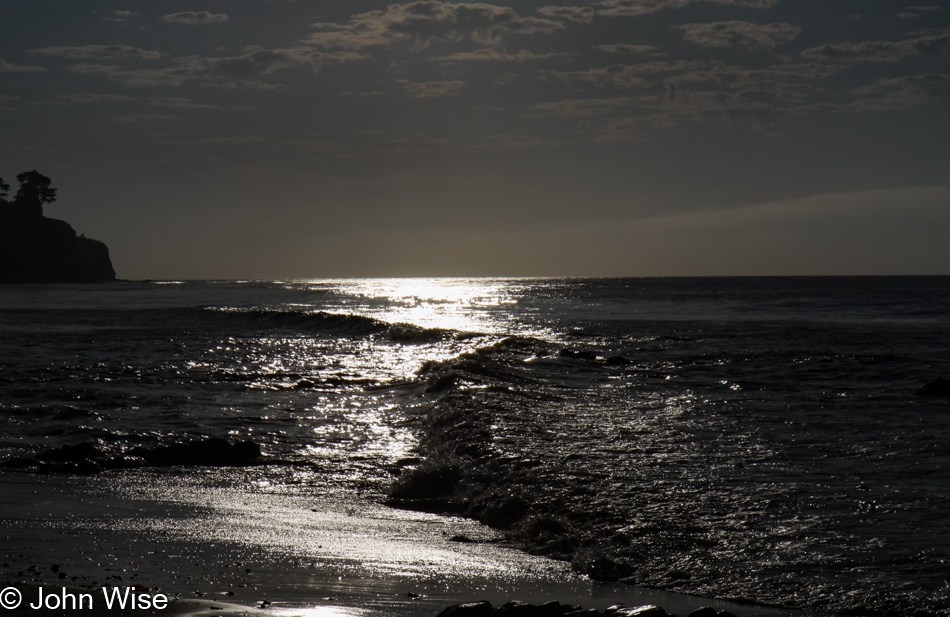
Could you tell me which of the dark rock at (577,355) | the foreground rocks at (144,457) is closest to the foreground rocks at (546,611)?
the foreground rocks at (144,457)

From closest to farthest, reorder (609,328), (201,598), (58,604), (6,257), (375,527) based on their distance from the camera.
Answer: (58,604)
(201,598)
(375,527)
(609,328)
(6,257)

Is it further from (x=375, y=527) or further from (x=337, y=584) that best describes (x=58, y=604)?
(x=375, y=527)

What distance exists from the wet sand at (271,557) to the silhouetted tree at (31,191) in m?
157

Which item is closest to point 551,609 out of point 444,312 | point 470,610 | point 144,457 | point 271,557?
point 470,610

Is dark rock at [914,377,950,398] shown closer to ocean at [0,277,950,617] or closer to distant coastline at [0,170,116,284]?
ocean at [0,277,950,617]

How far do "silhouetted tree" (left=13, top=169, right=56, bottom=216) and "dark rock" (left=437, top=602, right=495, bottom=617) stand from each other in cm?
16186

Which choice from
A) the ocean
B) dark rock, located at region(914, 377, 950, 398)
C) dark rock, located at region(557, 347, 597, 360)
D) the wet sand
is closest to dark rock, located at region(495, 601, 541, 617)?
the wet sand

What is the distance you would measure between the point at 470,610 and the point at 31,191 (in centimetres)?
16352

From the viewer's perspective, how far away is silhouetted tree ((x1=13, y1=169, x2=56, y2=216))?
14212 centimetres

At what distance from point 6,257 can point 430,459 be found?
6108 inches

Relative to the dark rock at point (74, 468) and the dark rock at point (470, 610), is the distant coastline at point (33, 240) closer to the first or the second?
the dark rock at point (74, 468)

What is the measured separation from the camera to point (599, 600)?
576 centimetres

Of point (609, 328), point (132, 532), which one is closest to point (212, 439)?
point (132, 532)

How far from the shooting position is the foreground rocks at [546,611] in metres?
4.84
